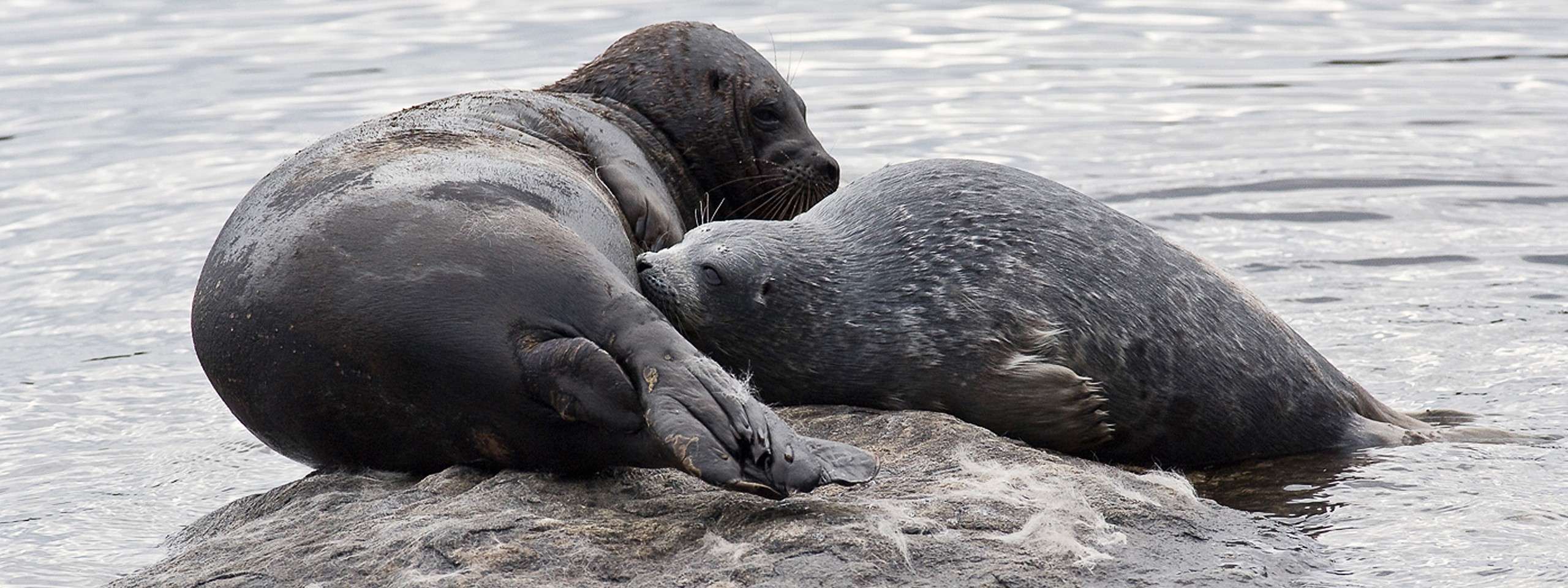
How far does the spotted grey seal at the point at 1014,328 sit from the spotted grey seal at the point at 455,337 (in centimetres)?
40

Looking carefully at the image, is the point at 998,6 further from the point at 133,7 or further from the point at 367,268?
the point at 367,268

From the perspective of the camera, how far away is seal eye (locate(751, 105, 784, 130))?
663cm

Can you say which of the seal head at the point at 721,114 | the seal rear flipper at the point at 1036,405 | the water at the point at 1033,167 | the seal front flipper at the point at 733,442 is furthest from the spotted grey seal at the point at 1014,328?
the seal head at the point at 721,114

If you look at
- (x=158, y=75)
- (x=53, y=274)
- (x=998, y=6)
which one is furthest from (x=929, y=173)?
(x=998, y=6)

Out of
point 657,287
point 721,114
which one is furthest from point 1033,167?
point 657,287

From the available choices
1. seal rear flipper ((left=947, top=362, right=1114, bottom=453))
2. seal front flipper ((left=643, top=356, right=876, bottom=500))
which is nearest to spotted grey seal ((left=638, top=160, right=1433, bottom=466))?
seal rear flipper ((left=947, top=362, right=1114, bottom=453))

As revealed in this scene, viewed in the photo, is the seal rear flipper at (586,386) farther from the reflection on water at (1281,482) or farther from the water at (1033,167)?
the reflection on water at (1281,482)

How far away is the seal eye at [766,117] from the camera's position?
6629mm

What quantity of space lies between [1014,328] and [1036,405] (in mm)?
231

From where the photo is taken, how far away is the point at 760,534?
3.51 metres

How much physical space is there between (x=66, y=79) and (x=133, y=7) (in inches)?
151

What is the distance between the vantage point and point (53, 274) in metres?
8.34

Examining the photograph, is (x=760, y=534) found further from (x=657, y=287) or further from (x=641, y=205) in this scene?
(x=641, y=205)

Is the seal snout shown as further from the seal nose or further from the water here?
the seal nose
